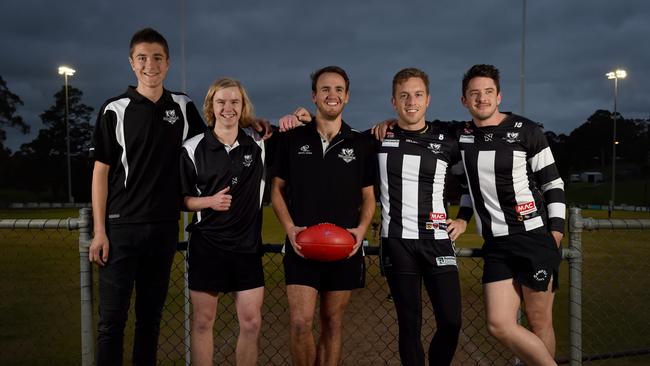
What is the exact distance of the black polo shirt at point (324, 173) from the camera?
3.58 m

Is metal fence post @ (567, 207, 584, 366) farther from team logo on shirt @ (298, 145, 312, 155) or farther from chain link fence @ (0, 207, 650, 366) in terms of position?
team logo on shirt @ (298, 145, 312, 155)

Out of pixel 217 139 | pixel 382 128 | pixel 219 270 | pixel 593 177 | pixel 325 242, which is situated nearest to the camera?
pixel 325 242

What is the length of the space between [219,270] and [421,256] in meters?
1.39

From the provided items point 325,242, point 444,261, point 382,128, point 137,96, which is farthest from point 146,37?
point 444,261

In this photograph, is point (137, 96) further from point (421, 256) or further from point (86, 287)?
point (421, 256)

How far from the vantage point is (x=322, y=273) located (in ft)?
11.8

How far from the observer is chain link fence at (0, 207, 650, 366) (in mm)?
3881

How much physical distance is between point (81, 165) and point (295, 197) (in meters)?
69.9

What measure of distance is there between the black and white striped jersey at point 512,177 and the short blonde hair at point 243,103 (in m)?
1.57

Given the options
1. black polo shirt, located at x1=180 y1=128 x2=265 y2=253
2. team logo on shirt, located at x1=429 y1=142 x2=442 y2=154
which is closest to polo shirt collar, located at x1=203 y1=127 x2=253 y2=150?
black polo shirt, located at x1=180 y1=128 x2=265 y2=253

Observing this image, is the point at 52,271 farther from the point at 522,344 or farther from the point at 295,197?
the point at 522,344

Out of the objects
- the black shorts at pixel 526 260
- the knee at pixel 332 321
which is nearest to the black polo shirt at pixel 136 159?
the knee at pixel 332 321

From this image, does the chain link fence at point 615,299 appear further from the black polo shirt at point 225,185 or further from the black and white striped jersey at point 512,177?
the black polo shirt at point 225,185

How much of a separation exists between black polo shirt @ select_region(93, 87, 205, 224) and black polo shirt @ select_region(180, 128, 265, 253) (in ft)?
0.45
